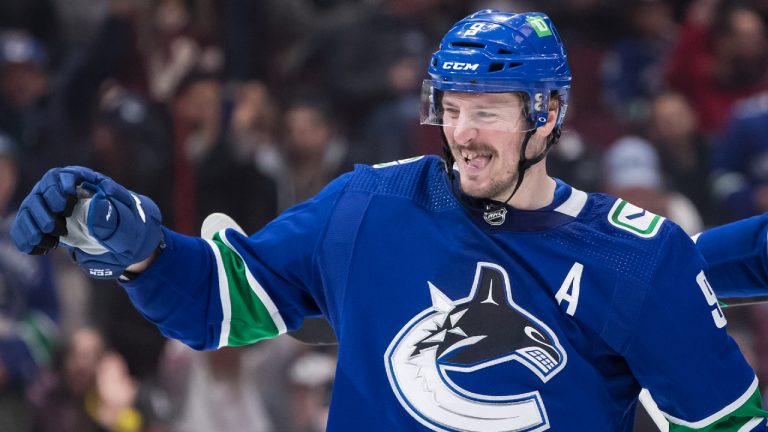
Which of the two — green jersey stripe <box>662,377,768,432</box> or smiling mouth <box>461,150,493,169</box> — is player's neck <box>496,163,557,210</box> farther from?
green jersey stripe <box>662,377,768,432</box>

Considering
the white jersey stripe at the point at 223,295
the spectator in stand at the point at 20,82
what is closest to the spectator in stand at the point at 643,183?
the spectator in stand at the point at 20,82

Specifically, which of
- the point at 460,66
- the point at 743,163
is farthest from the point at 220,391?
the point at 460,66

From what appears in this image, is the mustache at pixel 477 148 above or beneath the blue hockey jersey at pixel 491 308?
above

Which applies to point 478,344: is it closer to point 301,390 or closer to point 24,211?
point 24,211

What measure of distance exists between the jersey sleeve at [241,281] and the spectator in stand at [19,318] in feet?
8.81

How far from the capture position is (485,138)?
216 cm

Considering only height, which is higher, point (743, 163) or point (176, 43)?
point (176, 43)

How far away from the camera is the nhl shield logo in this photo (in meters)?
2.21

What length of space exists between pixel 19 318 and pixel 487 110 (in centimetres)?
322

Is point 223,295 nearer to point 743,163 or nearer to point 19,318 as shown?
point 19,318

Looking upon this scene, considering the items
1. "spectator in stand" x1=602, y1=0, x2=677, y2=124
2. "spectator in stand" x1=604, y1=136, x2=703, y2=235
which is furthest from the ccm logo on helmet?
"spectator in stand" x1=602, y1=0, x2=677, y2=124

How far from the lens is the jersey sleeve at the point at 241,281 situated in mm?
2234

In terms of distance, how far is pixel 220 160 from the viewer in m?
5.08

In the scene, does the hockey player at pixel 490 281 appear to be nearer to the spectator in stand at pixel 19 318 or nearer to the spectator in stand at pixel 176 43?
the spectator in stand at pixel 19 318
